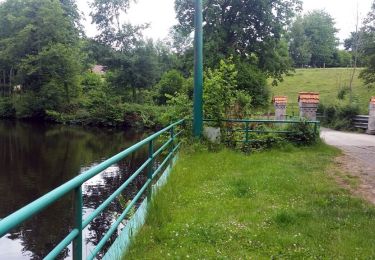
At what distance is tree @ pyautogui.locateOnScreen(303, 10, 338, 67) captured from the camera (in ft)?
248

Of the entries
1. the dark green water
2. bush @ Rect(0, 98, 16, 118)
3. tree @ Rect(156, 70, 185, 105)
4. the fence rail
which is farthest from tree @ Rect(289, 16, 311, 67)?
the fence rail

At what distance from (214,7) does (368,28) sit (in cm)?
1379

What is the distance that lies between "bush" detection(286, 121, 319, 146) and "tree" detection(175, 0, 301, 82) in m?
17.8

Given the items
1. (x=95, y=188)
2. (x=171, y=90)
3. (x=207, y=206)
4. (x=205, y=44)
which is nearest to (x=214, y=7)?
(x=205, y=44)

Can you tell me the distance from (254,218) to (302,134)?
8.25m

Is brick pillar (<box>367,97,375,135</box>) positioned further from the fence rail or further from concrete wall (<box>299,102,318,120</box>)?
concrete wall (<box>299,102,318,120</box>)

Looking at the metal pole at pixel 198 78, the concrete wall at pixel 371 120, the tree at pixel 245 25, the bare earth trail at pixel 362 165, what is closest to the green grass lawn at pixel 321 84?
the tree at pixel 245 25

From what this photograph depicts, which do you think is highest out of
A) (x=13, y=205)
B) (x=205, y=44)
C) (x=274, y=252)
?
(x=205, y=44)

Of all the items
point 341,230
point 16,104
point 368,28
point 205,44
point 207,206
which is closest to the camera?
point 341,230

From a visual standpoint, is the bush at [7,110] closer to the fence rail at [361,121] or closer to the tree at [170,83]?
the tree at [170,83]

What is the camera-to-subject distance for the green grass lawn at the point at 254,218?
4773 millimetres

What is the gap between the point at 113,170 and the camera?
60.7ft

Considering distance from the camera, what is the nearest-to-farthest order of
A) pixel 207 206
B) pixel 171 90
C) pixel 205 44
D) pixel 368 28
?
pixel 207 206 < pixel 205 44 < pixel 368 28 < pixel 171 90

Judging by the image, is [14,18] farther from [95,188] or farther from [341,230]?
[341,230]
